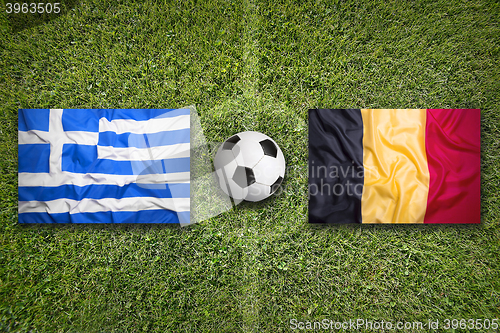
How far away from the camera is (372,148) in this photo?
6.31 feet

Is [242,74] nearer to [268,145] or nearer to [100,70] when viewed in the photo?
[268,145]

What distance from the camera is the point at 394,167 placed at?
191cm

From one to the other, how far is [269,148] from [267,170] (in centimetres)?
18

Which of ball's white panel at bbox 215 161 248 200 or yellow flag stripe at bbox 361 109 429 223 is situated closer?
ball's white panel at bbox 215 161 248 200

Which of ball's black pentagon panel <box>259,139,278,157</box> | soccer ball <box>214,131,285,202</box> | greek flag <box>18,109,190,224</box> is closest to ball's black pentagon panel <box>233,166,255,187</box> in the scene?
soccer ball <box>214,131,285,202</box>

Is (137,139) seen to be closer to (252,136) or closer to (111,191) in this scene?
(111,191)

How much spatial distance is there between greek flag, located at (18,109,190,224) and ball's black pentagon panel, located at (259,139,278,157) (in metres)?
0.73

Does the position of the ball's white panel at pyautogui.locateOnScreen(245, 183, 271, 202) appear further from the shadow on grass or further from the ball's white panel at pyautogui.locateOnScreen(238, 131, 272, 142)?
the shadow on grass

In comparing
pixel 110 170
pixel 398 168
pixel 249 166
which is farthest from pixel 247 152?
pixel 398 168

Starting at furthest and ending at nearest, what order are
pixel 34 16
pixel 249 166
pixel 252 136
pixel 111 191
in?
pixel 34 16 → pixel 111 191 → pixel 252 136 → pixel 249 166

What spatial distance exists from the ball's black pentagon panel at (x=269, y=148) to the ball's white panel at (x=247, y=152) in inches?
1.4

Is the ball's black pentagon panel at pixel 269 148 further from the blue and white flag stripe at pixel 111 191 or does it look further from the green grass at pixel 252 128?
the blue and white flag stripe at pixel 111 191

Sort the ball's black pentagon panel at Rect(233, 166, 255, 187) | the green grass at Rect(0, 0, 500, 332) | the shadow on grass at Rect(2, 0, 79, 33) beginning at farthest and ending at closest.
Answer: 1. the shadow on grass at Rect(2, 0, 79, 33)
2. the green grass at Rect(0, 0, 500, 332)
3. the ball's black pentagon panel at Rect(233, 166, 255, 187)

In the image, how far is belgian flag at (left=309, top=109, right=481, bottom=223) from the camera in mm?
1905
